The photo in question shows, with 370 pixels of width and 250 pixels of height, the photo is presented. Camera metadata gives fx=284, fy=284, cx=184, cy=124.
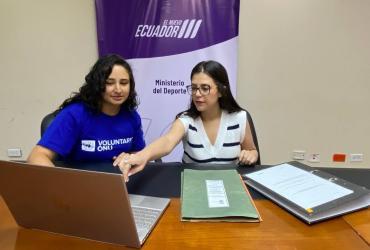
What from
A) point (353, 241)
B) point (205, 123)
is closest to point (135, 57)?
point (205, 123)

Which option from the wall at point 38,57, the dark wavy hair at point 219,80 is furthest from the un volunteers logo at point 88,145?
the wall at point 38,57

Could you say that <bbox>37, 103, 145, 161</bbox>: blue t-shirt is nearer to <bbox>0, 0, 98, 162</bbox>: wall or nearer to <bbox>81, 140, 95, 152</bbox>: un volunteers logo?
<bbox>81, 140, 95, 152</bbox>: un volunteers logo

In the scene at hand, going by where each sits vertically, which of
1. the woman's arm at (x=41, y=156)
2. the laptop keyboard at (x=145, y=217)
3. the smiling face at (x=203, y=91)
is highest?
the smiling face at (x=203, y=91)

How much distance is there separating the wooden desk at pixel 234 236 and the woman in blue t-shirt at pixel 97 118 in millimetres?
599

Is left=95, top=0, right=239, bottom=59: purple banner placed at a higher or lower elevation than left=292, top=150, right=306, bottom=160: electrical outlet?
higher

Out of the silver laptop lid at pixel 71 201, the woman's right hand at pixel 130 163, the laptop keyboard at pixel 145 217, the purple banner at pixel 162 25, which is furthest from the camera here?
the purple banner at pixel 162 25

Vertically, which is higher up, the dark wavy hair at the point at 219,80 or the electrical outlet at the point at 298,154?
the dark wavy hair at the point at 219,80

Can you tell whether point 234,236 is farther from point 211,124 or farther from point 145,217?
point 211,124

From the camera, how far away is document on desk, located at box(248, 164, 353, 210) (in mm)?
900

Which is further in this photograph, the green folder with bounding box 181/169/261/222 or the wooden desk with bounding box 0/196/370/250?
the green folder with bounding box 181/169/261/222

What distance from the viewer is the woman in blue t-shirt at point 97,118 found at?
1.41m

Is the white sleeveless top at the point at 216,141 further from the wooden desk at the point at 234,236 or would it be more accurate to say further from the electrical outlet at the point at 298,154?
the electrical outlet at the point at 298,154

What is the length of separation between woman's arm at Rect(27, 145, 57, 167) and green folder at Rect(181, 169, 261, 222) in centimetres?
60

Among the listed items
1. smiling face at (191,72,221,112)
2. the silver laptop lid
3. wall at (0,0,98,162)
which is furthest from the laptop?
wall at (0,0,98,162)
